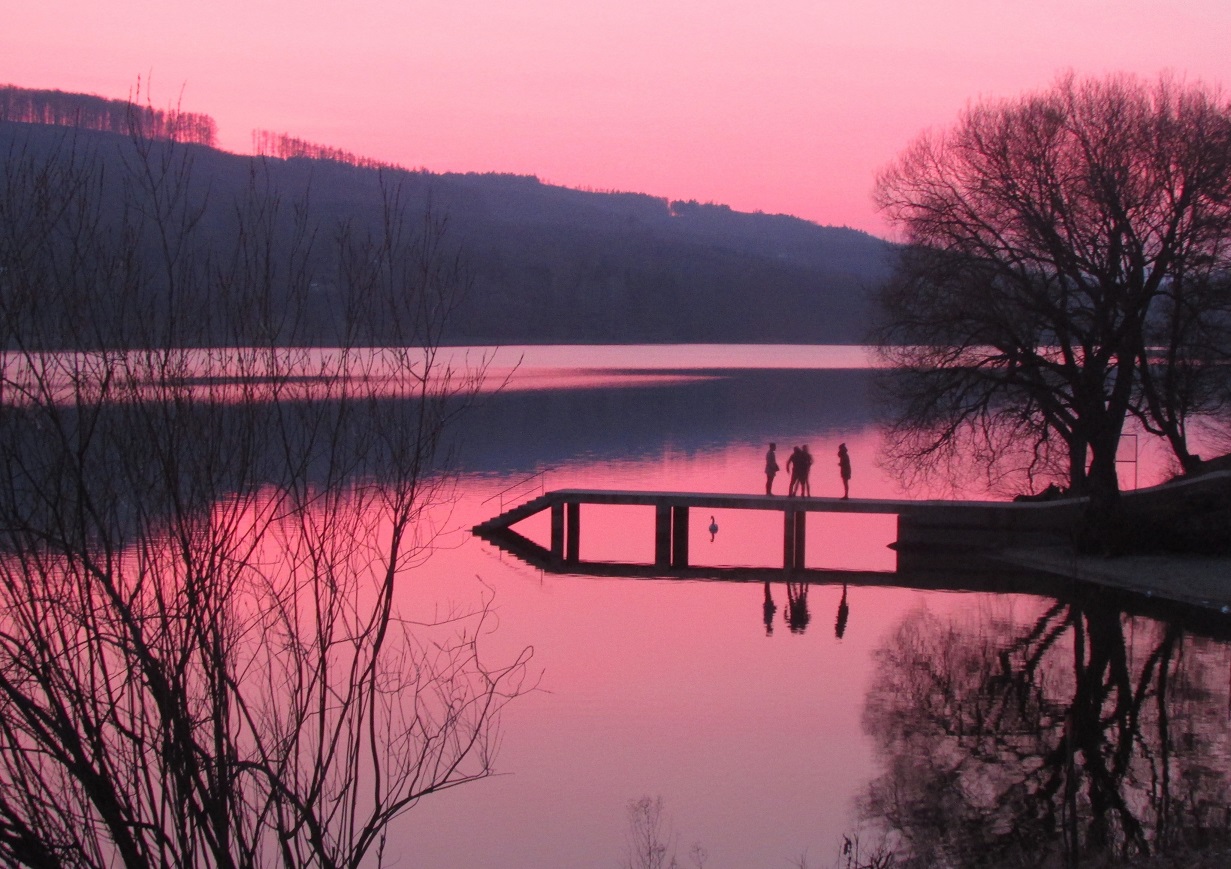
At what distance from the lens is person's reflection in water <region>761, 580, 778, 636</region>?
22.3 metres

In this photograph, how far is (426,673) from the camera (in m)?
16.7

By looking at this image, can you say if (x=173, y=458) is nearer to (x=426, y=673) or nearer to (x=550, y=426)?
(x=426, y=673)

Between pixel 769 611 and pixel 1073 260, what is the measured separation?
10015 millimetres

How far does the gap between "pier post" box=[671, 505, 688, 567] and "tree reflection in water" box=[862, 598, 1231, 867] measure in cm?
754

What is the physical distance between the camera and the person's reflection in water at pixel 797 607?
22.7 meters

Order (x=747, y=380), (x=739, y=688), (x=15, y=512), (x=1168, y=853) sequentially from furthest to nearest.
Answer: (x=747, y=380)
(x=739, y=688)
(x=1168, y=853)
(x=15, y=512)

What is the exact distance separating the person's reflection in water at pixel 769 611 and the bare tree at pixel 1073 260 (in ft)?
21.2

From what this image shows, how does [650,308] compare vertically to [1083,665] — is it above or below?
above

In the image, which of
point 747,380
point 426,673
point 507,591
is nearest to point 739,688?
point 426,673

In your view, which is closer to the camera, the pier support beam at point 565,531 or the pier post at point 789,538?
the pier post at point 789,538

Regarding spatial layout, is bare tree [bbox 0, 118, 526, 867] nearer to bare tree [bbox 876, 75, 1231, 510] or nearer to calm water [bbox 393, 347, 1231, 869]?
calm water [bbox 393, 347, 1231, 869]

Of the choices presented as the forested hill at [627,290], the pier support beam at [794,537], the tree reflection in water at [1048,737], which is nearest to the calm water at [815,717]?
the tree reflection in water at [1048,737]

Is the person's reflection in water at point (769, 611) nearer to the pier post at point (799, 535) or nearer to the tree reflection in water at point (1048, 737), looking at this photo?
the tree reflection in water at point (1048, 737)

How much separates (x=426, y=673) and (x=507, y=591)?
790cm
